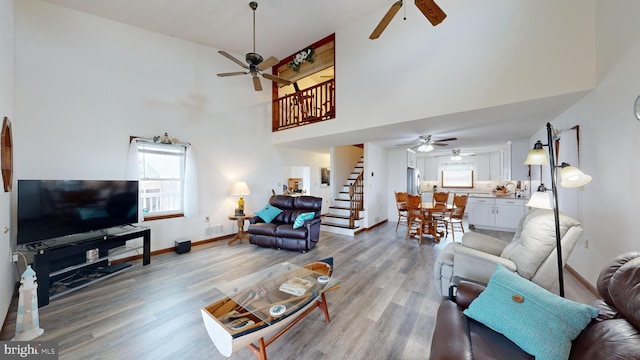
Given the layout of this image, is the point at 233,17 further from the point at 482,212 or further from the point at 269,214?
the point at 482,212

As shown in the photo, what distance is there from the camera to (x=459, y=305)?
A: 5.15 feet

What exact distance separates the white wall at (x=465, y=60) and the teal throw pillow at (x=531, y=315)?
2.59 meters

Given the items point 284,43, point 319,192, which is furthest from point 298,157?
point 284,43

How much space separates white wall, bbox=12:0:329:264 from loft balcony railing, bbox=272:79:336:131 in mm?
688

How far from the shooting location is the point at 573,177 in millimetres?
1632

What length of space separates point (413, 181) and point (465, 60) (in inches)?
196

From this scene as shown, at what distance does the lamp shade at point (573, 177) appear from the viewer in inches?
63.6

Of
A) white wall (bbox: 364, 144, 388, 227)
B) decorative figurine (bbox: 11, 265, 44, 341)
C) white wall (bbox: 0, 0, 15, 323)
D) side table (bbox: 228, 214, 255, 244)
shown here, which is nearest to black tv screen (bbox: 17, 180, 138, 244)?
white wall (bbox: 0, 0, 15, 323)

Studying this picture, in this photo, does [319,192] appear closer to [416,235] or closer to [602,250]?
[416,235]

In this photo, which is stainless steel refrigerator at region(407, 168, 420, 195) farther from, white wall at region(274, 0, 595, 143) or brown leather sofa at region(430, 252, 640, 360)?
brown leather sofa at region(430, 252, 640, 360)

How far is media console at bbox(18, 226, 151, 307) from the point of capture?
7.89 ft

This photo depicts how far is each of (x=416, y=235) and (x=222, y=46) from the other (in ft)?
20.1

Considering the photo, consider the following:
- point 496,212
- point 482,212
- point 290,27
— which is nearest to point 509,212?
point 496,212

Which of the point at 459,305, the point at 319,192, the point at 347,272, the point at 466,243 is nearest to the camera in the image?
the point at 459,305
